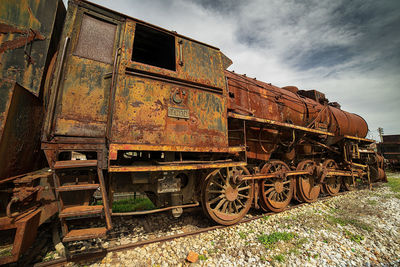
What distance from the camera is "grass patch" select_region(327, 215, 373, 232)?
13.1 feet

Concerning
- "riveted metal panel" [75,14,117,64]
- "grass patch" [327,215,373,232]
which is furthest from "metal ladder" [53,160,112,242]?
"grass patch" [327,215,373,232]

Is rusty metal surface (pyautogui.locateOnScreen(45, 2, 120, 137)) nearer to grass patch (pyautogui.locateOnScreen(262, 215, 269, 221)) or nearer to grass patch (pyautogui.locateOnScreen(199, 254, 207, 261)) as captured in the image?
grass patch (pyautogui.locateOnScreen(199, 254, 207, 261))

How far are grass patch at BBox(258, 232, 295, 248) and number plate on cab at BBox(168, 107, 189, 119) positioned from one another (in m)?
2.78

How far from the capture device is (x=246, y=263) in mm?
2674

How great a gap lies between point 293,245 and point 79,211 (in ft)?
11.9

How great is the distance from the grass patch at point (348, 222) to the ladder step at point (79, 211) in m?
5.19

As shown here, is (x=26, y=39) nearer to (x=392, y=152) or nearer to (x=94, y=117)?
(x=94, y=117)

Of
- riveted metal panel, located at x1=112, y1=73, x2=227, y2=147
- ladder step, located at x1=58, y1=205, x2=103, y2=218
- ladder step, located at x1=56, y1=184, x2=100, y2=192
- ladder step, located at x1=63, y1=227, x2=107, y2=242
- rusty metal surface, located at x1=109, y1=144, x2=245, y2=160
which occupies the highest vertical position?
riveted metal panel, located at x1=112, y1=73, x2=227, y2=147

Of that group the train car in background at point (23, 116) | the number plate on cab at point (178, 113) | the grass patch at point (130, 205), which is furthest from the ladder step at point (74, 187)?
the grass patch at point (130, 205)

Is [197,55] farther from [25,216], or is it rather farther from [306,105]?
[306,105]

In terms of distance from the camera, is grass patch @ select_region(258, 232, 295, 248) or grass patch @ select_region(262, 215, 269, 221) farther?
grass patch @ select_region(262, 215, 269, 221)

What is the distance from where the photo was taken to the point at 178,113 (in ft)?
9.87

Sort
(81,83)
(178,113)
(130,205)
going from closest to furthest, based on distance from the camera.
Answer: (81,83), (178,113), (130,205)

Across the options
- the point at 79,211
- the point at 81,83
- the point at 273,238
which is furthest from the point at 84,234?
the point at 273,238
